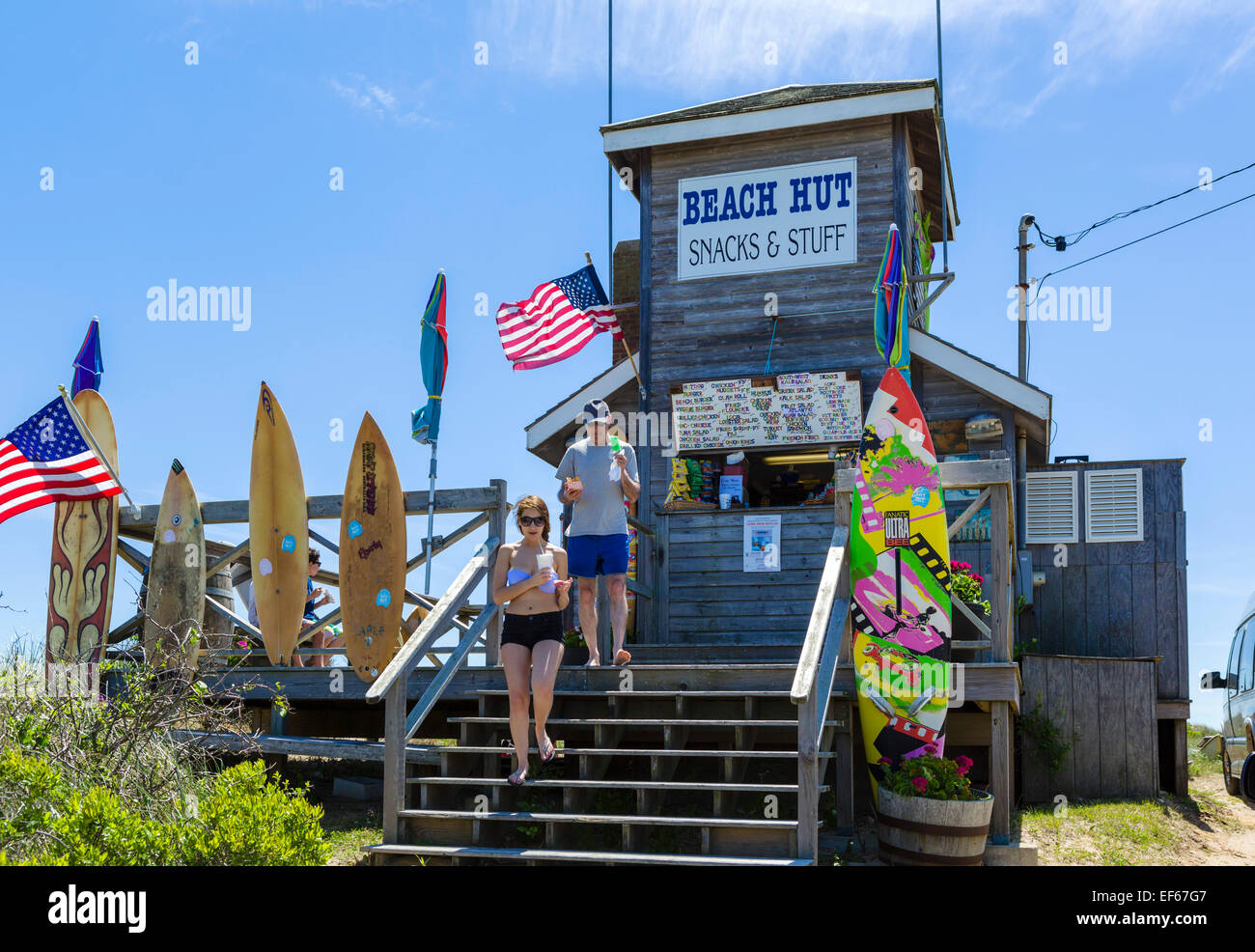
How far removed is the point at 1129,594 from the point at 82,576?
10275 mm

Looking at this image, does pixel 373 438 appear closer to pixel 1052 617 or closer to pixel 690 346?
pixel 690 346

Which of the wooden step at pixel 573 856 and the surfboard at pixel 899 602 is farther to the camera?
the surfboard at pixel 899 602

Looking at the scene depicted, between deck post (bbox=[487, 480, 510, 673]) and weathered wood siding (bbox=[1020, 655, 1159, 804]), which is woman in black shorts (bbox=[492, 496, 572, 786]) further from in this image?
weathered wood siding (bbox=[1020, 655, 1159, 804])

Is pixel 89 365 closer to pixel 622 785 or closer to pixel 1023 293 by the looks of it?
pixel 622 785

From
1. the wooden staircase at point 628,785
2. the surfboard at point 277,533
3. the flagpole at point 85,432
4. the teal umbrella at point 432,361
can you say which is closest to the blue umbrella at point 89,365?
the flagpole at point 85,432

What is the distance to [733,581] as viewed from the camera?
11.4 m

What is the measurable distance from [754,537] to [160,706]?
612cm

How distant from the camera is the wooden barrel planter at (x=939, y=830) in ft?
21.3

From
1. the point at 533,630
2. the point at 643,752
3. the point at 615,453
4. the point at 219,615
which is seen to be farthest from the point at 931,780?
the point at 219,615

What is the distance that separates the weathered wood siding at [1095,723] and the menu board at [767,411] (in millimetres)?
2987

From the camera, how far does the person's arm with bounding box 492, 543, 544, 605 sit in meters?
6.78

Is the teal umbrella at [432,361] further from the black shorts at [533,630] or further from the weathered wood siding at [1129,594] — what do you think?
the weathered wood siding at [1129,594]
